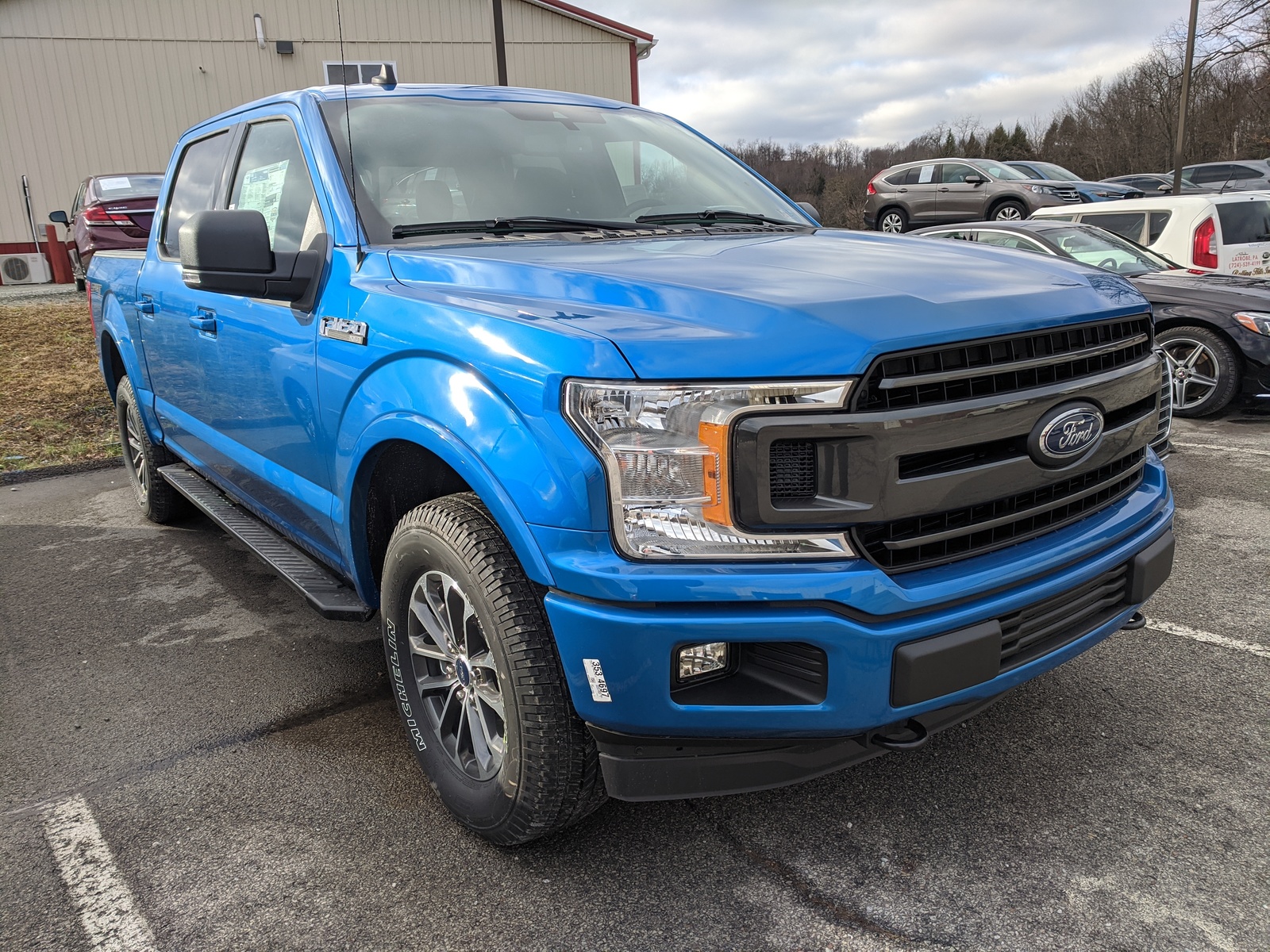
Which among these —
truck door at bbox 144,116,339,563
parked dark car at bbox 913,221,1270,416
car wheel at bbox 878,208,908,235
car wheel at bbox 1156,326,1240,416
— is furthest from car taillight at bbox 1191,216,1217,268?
car wheel at bbox 878,208,908,235

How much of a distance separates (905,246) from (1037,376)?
79 cm

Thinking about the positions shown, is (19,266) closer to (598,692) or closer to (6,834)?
(6,834)

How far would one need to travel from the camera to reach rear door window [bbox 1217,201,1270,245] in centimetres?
887

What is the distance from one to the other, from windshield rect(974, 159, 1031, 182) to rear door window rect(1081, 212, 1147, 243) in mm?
8950

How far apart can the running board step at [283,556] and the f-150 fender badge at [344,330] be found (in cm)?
80

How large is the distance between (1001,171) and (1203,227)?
32.5ft

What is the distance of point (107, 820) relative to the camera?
8.17ft

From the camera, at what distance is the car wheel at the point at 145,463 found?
16.1 feet

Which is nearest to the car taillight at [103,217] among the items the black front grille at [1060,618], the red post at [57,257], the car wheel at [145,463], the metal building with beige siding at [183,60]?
the red post at [57,257]

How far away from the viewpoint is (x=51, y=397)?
328 inches

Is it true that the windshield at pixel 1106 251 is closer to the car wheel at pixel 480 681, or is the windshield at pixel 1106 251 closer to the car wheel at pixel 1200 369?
the car wheel at pixel 1200 369

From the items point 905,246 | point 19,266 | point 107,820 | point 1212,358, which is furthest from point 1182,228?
point 19,266

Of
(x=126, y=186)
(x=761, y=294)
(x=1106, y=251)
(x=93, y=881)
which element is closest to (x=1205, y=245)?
(x=1106, y=251)

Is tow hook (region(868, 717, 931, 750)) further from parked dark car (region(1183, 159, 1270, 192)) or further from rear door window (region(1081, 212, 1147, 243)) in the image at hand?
parked dark car (region(1183, 159, 1270, 192))
